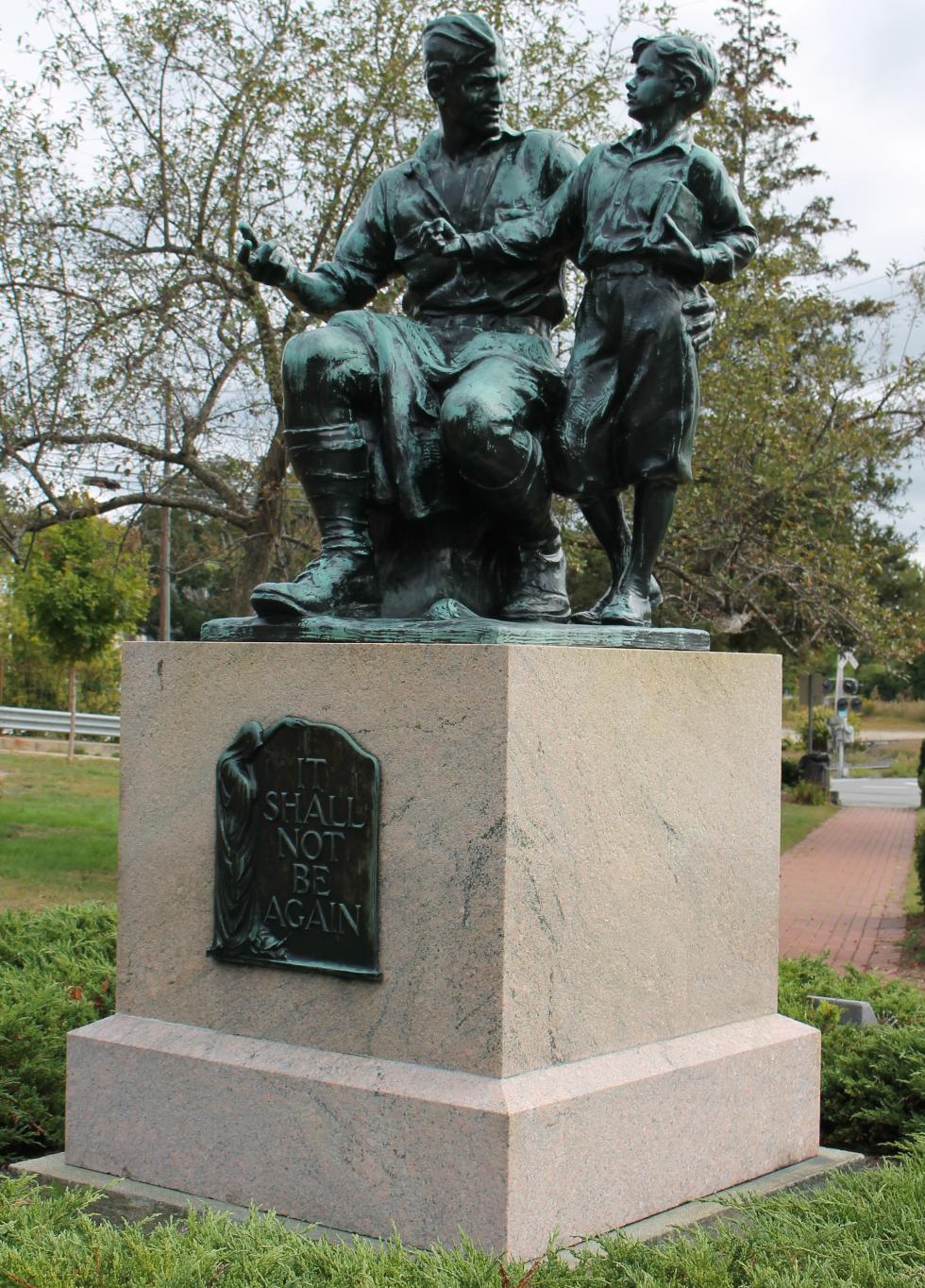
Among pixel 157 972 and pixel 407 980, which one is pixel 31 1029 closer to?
pixel 157 972

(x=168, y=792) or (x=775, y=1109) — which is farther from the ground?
(x=168, y=792)

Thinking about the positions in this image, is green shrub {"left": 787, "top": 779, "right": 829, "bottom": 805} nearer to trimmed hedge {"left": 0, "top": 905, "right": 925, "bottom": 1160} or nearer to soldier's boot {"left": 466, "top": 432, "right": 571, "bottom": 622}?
trimmed hedge {"left": 0, "top": 905, "right": 925, "bottom": 1160}

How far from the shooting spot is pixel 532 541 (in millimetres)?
4500

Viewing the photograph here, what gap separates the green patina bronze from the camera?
4.18m

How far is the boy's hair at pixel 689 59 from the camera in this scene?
13.7ft

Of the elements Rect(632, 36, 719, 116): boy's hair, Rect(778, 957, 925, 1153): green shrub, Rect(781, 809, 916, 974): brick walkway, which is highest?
Rect(632, 36, 719, 116): boy's hair

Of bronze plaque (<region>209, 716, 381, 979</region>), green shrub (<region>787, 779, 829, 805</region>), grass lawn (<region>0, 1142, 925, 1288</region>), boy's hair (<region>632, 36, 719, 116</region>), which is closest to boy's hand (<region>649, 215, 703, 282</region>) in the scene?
boy's hair (<region>632, 36, 719, 116</region>)

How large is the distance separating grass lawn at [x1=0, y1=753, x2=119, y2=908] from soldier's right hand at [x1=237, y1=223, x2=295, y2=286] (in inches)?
272

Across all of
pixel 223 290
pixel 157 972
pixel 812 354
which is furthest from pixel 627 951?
pixel 812 354

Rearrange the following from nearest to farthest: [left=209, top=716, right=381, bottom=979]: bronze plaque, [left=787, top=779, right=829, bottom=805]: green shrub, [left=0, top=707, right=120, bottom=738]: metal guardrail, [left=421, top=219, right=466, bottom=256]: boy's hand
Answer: [left=209, top=716, right=381, bottom=979]: bronze plaque
[left=421, top=219, right=466, bottom=256]: boy's hand
[left=787, top=779, right=829, bottom=805]: green shrub
[left=0, top=707, right=120, bottom=738]: metal guardrail

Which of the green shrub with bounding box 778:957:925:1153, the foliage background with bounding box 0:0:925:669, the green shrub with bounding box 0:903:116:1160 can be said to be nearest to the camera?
the green shrub with bounding box 0:903:116:1160

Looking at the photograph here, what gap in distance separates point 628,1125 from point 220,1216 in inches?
40.9

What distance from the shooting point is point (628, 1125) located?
3727mm

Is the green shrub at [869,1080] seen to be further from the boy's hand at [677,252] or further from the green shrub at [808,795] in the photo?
the green shrub at [808,795]
